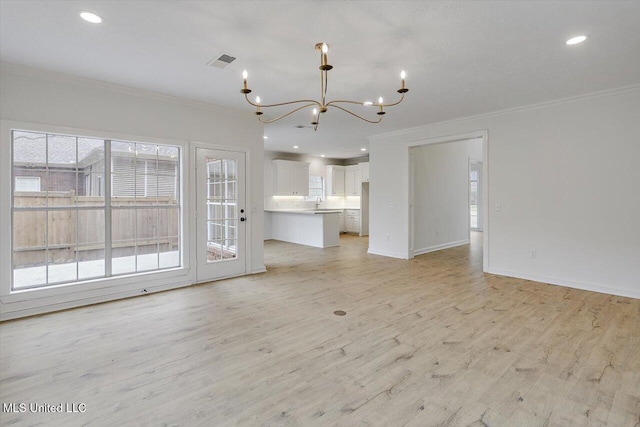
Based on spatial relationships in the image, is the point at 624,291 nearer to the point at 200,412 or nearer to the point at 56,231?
the point at 200,412

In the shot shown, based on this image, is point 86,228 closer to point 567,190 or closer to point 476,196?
point 567,190

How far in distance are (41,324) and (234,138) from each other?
10.9ft

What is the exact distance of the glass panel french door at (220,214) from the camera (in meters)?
4.73

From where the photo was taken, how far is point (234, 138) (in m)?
5.01

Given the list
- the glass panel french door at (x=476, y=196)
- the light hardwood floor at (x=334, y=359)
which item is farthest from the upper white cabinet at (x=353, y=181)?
the light hardwood floor at (x=334, y=359)

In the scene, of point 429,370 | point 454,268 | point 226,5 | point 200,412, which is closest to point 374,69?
point 226,5

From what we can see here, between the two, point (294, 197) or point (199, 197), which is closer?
point (199, 197)

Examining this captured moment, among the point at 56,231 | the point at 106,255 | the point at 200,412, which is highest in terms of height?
the point at 56,231

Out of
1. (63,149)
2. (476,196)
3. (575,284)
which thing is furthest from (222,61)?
(476,196)

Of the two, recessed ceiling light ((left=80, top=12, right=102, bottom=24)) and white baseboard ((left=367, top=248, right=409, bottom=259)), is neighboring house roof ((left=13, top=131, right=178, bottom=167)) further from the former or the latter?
white baseboard ((left=367, top=248, right=409, bottom=259))

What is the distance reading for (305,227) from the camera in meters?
8.53

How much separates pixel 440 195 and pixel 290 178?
14.5 feet

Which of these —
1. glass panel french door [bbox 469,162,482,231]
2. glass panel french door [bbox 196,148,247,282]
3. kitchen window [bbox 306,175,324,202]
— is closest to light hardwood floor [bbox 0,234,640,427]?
glass panel french door [bbox 196,148,247,282]

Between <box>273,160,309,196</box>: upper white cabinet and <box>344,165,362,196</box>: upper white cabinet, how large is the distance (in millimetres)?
1726
